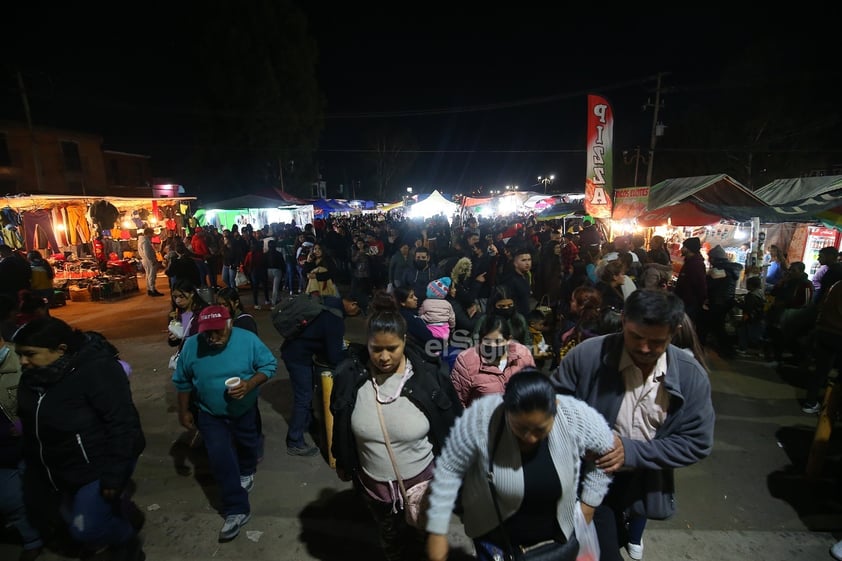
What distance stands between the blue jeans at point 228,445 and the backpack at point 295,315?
0.78m

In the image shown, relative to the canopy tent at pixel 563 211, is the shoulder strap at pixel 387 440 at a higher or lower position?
lower

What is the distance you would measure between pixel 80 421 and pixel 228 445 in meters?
1.00

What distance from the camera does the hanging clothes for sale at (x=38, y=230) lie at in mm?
13711

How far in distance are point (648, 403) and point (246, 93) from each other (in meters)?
30.3

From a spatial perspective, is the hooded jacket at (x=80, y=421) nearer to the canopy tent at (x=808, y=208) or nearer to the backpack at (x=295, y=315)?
the backpack at (x=295, y=315)

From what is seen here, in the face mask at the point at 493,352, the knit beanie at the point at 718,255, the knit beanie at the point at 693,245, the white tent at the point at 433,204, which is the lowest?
the face mask at the point at 493,352

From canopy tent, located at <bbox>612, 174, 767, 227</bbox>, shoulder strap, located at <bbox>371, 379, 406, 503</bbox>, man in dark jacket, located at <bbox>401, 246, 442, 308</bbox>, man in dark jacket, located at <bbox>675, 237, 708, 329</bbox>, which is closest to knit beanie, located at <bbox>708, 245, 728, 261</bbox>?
man in dark jacket, located at <bbox>675, 237, 708, 329</bbox>

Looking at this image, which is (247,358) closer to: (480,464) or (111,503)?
(111,503)

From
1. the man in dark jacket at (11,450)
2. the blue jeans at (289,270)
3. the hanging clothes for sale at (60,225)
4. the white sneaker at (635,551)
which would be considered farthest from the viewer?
the hanging clothes for sale at (60,225)

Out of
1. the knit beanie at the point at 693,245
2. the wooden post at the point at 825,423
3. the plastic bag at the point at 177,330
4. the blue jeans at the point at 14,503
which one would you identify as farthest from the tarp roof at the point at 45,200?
the wooden post at the point at 825,423

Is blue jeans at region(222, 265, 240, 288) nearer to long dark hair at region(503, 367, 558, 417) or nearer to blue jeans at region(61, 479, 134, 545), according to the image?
blue jeans at region(61, 479, 134, 545)

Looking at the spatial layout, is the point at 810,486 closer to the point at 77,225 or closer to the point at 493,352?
the point at 493,352

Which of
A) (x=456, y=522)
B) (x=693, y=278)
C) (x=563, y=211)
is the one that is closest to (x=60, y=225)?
(x=456, y=522)

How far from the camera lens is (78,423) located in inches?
93.4
